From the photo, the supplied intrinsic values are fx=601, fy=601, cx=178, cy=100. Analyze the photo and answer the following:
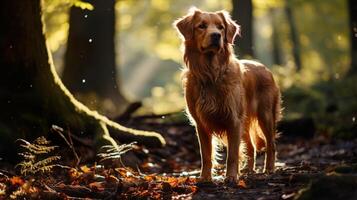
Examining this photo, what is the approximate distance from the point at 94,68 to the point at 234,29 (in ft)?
29.8

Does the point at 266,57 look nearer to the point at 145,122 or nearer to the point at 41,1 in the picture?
the point at 145,122

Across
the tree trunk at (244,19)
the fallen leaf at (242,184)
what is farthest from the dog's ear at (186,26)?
the tree trunk at (244,19)

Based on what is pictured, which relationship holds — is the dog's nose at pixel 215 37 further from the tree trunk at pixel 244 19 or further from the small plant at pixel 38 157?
the tree trunk at pixel 244 19

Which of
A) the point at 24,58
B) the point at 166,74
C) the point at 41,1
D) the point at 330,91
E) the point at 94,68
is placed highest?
the point at 41,1

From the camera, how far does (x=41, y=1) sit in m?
8.16

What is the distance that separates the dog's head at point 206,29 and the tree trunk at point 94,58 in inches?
292

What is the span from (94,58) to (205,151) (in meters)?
9.28

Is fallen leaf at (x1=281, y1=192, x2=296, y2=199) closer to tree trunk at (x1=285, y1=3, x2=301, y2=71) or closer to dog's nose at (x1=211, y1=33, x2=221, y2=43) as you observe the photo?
dog's nose at (x1=211, y1=33, x2=221, y2=43)

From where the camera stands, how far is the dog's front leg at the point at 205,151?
7164 millimetres

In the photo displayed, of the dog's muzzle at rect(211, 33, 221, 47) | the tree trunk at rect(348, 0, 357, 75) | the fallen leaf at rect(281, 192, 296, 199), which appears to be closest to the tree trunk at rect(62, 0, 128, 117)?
the tree trunk at rect(348, 0, 357, 75)

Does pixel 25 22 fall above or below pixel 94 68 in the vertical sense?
above

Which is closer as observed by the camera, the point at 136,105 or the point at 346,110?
the point at 136,105

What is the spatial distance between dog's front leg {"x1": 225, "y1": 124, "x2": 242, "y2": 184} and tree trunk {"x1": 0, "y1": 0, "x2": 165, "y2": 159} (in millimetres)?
2233

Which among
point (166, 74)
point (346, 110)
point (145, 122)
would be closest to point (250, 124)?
point (145, 122)
